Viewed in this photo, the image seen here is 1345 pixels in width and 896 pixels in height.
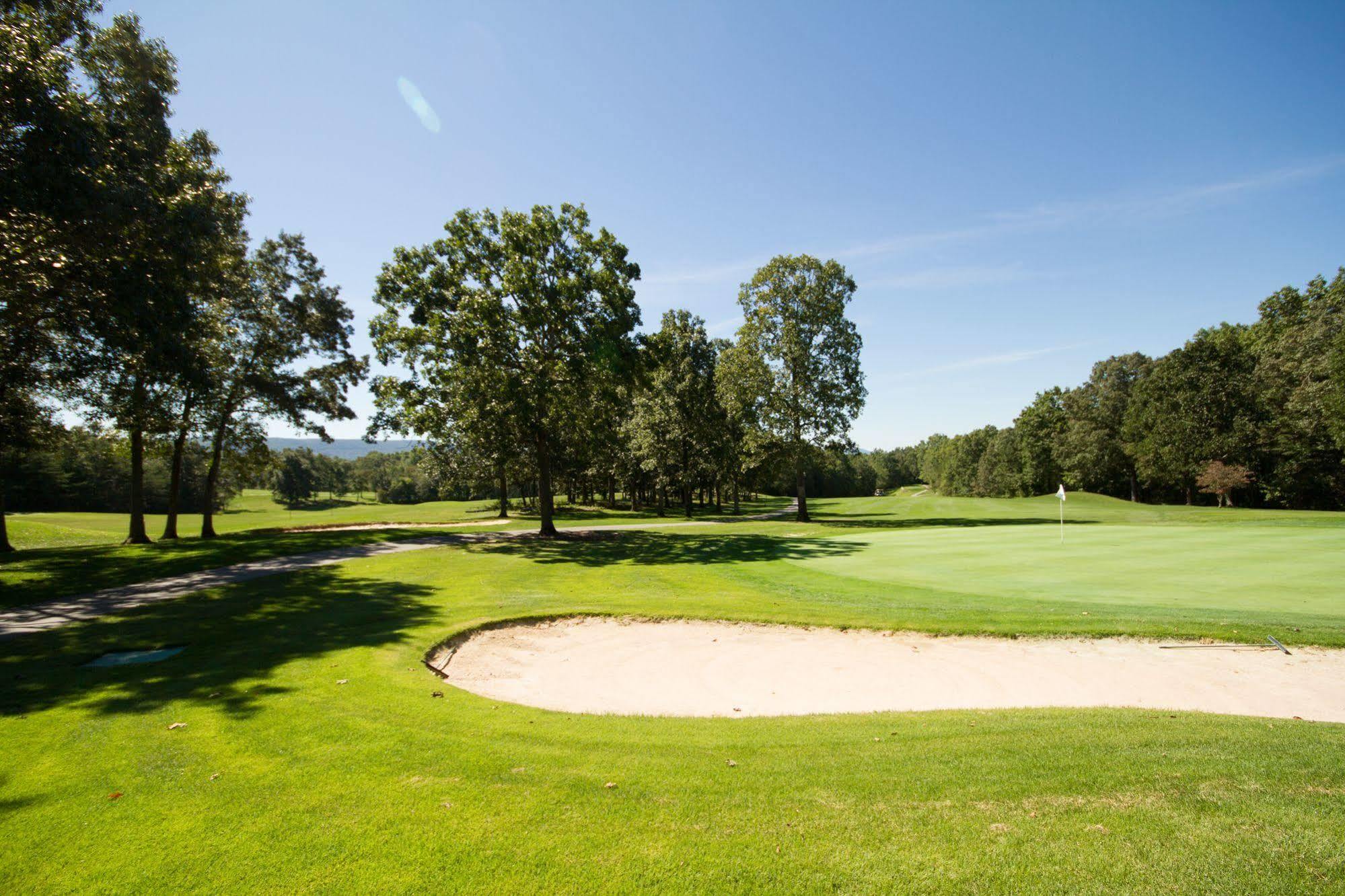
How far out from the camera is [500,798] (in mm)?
4254

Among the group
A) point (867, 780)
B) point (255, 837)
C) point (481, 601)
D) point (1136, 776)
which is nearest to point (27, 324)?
point (481, 601)

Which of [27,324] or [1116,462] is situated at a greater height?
[27,324]

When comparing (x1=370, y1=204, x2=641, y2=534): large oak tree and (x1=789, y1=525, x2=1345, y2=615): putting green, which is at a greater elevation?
(x1=370, y1=204, x2=641, y2=534): large oak tree

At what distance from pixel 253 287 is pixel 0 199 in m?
17.7

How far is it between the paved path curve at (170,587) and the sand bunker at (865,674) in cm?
826

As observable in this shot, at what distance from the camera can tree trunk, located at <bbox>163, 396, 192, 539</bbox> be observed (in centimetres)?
2533

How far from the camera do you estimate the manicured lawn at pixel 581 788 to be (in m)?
3.37

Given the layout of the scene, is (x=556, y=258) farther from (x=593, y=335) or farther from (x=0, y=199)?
(x=0, y=199)

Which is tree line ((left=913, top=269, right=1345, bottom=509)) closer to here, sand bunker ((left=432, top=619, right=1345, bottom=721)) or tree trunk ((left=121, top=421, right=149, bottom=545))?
sand bunker ((left=432, top=619, right=1345, bottom=721))

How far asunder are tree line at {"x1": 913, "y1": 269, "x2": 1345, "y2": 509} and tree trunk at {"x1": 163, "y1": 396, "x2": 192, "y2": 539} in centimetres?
6888

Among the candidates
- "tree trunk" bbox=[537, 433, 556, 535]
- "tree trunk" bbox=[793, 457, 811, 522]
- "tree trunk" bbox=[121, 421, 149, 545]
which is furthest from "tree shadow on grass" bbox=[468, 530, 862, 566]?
"tree trunk" bbox=[121, 421, 149, 545]

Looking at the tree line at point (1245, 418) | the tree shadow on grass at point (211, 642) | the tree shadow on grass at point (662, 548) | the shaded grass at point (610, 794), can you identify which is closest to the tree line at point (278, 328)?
the tree shadow on grass at point (662, 548)

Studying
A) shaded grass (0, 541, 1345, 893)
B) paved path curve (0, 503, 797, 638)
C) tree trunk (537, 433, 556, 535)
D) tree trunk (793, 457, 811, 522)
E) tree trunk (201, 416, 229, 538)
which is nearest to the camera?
shaded grass (0, 541, 1345, 893)

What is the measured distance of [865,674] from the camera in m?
8.73
